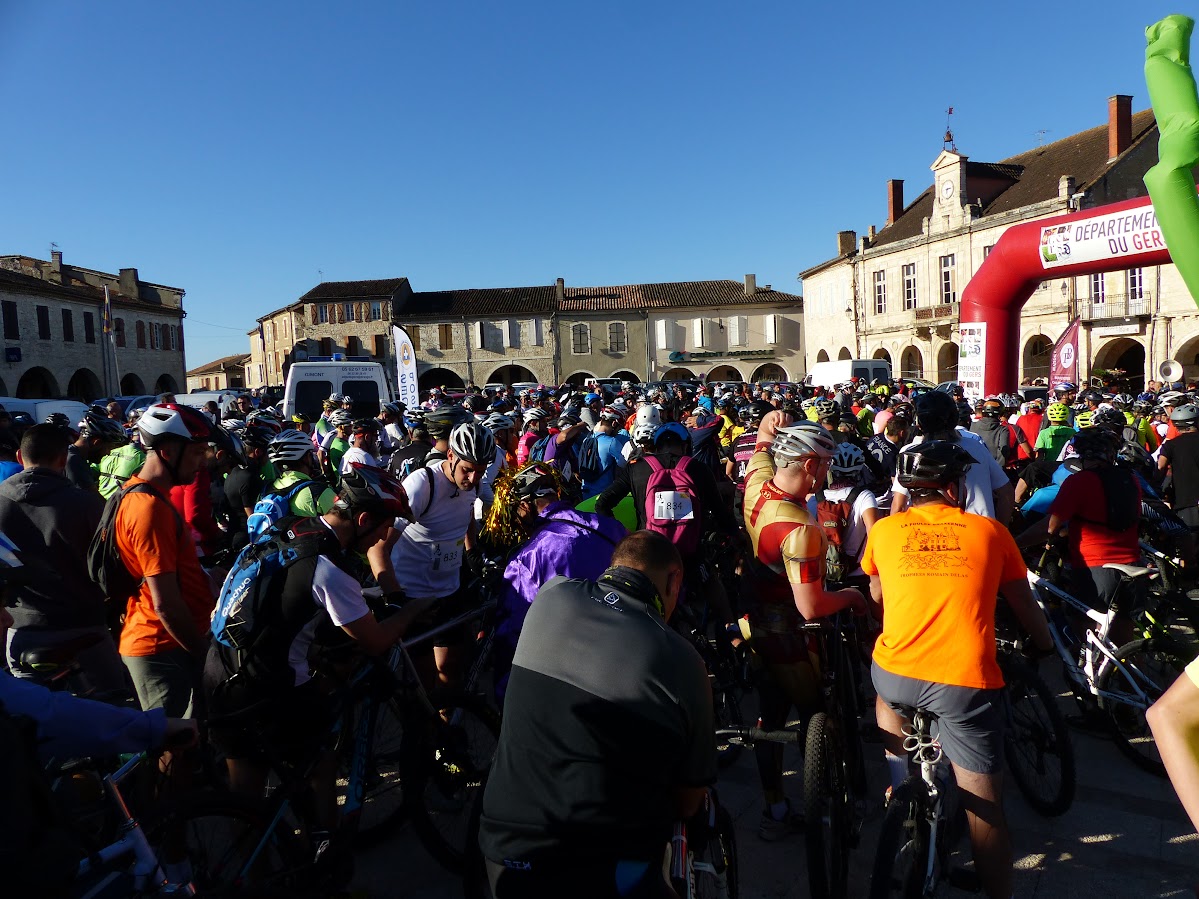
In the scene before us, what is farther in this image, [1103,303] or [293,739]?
[1103,303]

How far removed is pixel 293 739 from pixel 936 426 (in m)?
4.20

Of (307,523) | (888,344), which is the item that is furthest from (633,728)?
(888,344)

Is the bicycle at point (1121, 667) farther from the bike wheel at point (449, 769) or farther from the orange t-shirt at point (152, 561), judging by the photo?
the orange t-shirt at point (152, 561)

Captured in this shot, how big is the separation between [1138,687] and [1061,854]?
115 centimetres

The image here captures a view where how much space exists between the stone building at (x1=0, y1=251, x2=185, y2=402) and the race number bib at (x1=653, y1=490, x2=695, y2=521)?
40040mm

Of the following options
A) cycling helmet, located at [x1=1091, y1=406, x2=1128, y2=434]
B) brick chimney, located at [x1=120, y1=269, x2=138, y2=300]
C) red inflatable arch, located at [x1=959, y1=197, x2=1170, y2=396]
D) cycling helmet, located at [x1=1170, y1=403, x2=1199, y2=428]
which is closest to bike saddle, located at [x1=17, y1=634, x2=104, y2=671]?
cycling helmet, located at [x1=1091, y1=406, x2=1128, y2=434]

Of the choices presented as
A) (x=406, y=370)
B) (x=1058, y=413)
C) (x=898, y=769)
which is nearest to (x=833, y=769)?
(x=898, y=769)

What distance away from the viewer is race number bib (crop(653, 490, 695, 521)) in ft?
16.4

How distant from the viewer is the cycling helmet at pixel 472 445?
4328 millimetres

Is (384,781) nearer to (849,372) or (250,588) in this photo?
(250,588)

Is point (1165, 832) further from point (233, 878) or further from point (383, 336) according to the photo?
point (383, 336)

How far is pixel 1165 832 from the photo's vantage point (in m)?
3.57

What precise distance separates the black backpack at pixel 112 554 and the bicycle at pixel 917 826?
3084 mm

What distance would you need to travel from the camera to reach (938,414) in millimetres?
5062
